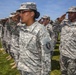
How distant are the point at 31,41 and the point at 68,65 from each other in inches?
175

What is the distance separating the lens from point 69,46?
889 cm

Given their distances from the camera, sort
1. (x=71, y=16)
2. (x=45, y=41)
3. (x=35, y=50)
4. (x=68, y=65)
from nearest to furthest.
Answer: (x=45, y=41) → (x=35, y=50) → (x=71, y=16) → (x=68, y=65)

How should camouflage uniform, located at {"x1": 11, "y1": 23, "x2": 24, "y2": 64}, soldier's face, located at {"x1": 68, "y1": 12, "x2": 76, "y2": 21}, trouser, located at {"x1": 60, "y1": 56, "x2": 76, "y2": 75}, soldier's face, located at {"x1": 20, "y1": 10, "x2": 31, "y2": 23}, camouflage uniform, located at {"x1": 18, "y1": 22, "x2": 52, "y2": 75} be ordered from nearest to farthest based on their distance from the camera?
camouflage uniform, located at {"x1": 18, "y1": 22, "x2": 52, "y2": 75}
soldier's face, located at {"x1": 20, "y1": 10, "x2": 31, "y2": 23}
soldier's face, located at {"x1": 68, "y1": 12, "x2": 76, "y2": 21}
trouser, located at {"x1": 60, "y1": 56, "x2": 76, "y2": 75}
camouflage uniform, located at {"x1": 11, "y1": 23, "x2": 24, "y2": 64}

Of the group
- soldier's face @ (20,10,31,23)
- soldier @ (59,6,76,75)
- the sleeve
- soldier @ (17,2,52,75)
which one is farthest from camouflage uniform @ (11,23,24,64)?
the sleeve

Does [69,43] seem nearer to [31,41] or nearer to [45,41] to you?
[31,41]

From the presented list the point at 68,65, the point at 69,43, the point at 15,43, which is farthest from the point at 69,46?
the point at 15,43

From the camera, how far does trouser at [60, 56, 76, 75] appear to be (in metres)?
9.05

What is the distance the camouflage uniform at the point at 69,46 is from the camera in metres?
8.89

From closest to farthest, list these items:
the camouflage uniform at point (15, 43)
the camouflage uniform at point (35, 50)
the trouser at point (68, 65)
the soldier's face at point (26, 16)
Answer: the camouflage uniform at point (35, 50) < the soldier's face at point (26, 16) < the trouser at point (68, 65) < the camouflage uniform at point (15, 43)

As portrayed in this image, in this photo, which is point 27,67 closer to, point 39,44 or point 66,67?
point 39,44

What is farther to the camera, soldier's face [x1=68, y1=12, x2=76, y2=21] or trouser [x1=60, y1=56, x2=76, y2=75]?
trouser [x1=60, y1=56, x2=76, y2=75]

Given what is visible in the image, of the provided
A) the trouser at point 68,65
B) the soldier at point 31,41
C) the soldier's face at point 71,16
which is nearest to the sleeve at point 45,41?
the soldier at point 31,41

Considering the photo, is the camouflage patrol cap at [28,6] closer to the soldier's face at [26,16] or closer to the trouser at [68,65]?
the soldier's face at [26,16]

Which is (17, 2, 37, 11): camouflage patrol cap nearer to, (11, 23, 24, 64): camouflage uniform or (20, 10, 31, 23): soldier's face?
(20, 10, 31, 23): soldier's face
